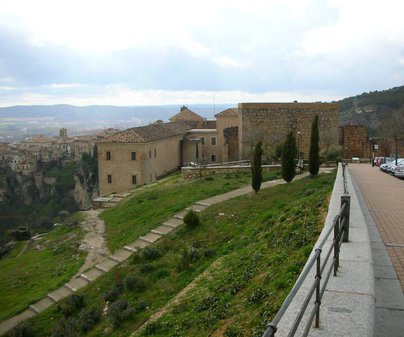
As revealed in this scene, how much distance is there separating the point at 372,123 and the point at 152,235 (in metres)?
55.9

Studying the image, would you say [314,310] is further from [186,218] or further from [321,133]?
[321,133]

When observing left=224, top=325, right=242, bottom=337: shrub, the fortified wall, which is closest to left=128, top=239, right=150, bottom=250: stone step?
left=224, top=325, right=242, bottom=337: shrub

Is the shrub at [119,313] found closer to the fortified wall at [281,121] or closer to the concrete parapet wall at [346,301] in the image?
the concrete parapet wall at [346,301]

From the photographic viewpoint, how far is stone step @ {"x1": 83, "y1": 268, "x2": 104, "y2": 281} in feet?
47.9

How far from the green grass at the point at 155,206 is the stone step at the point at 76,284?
8.01 ft

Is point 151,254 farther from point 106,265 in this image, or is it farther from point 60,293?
point 60,293

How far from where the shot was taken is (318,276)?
3584mm

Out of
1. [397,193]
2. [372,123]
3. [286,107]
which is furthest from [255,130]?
[372,123]

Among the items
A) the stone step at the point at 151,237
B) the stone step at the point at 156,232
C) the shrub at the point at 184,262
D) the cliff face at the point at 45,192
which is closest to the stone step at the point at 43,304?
the stone step at the point at 151,237

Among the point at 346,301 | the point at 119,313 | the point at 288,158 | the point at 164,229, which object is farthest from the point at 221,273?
the point at 288,158

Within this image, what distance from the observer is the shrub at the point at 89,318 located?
1051 centimetres

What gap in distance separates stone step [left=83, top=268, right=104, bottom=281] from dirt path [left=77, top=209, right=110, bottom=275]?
62cm

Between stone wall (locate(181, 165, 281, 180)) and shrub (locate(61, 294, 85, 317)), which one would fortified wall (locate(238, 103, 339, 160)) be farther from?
shrub (locate(61, 294, 85, 317))

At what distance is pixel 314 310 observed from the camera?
11.6ft
